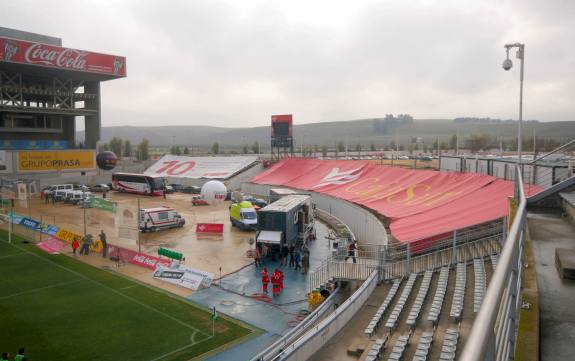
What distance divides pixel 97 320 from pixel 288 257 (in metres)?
11.7

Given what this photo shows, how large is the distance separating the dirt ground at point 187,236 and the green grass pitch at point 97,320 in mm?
3068

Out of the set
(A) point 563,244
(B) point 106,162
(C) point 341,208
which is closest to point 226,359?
(A) point 563,244

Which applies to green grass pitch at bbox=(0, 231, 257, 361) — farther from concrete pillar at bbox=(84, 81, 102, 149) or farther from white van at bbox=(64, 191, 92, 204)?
concrete pillar at bbox=(84, 81, 102, 149)

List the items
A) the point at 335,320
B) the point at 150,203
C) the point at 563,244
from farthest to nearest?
the point at 150,203
the point at 335,320
the point at 563,244

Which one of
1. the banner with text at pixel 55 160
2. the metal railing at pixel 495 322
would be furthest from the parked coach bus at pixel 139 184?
the metal railing at pixel 495 322

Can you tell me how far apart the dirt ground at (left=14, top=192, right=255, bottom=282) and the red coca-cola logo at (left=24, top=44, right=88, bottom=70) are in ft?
61.2

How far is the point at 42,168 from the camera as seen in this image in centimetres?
5778

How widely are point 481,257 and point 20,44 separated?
57.1m

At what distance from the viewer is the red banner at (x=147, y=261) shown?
873 inches

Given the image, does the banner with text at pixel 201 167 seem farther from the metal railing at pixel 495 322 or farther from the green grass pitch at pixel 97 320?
the metal railing at pixel 495 322

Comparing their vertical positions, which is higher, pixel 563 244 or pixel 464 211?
pixel 563 244

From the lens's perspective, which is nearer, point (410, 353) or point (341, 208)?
point (410, 353)

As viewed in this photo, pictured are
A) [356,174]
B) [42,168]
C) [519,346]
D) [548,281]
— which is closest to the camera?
[519,346]

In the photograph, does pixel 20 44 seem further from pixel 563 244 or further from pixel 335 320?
pixel 563 244
